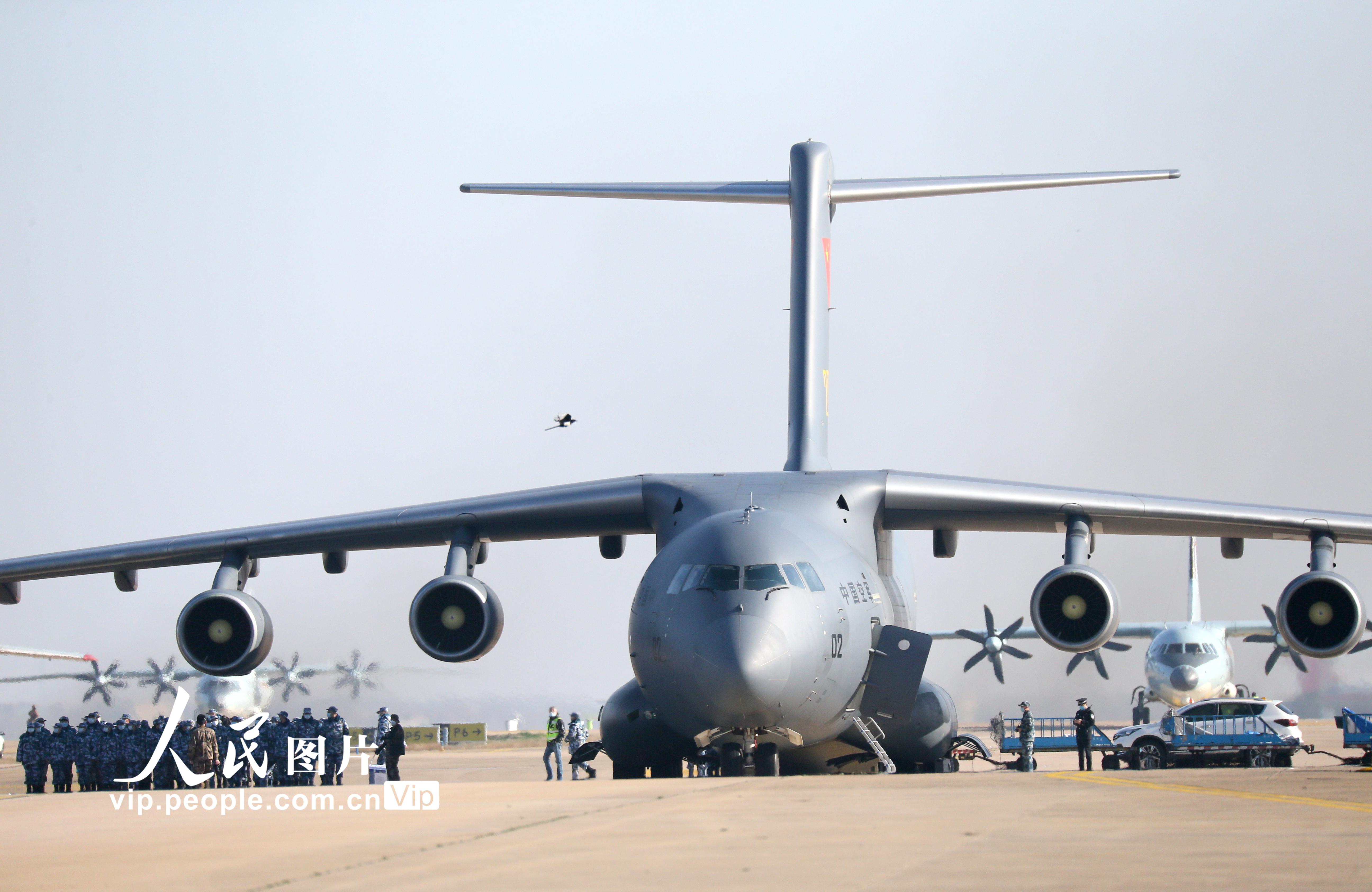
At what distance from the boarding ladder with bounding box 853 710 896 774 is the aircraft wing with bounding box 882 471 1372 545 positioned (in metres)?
2.30

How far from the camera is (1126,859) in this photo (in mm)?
6090

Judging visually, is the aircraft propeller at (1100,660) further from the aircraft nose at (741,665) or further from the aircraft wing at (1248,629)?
the aircraft nose at (741,665)

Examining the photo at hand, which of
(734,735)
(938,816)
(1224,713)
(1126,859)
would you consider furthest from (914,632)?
(1224,713)

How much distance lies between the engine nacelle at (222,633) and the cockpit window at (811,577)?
6.18m

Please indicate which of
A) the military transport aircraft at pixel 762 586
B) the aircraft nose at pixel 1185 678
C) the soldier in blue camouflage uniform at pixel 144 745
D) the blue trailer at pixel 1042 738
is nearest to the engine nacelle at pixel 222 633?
the military transport aircraft at pixel 762 586

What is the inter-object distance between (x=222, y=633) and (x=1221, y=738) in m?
14.8

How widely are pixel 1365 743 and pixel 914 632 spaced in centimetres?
936

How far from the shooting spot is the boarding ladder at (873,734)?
572 inches

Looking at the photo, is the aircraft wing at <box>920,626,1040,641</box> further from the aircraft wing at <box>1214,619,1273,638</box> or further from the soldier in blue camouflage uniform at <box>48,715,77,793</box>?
the soldier in blue camouflage uniform at <box>48,715,77,793</box>

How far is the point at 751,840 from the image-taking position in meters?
7.03

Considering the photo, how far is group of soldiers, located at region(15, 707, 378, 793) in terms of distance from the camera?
56.7ft

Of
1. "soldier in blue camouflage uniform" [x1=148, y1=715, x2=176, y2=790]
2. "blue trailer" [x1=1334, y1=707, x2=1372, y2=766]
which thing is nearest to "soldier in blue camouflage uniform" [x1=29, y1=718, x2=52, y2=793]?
"soldier in blue camouflage uniform" [x1=148, y1=715, x2=176, y2=790]

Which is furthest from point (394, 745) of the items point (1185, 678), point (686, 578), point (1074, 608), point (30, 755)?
point (1185, 678)

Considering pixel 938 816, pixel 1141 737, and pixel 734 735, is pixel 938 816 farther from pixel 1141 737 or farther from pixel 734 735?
pixel 1141 737
